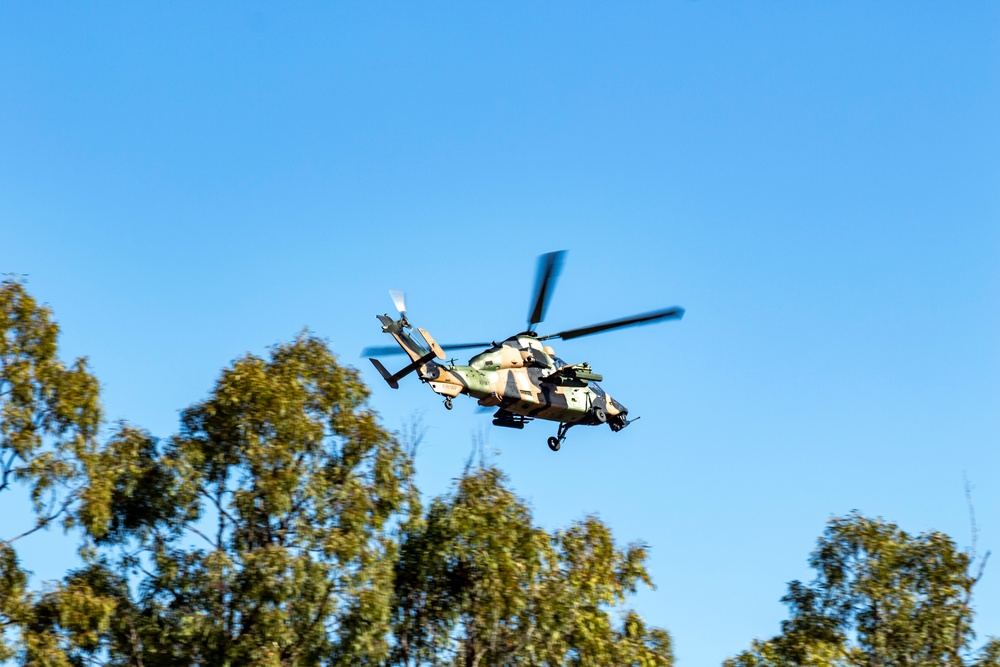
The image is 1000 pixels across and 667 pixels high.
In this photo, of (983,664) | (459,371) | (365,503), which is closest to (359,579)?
(365,503)

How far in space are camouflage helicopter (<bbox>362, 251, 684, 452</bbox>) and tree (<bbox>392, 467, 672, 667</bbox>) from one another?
2.30 m

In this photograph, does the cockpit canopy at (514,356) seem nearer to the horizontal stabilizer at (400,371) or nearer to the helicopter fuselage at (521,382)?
the helicopter fuselage at (521,382)

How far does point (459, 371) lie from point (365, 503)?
12.2 feet

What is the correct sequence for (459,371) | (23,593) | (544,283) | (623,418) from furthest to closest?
(623,418), (544,283), (459,371), (23,593)

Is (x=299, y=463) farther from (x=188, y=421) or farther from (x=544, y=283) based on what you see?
(x=544, y=283)

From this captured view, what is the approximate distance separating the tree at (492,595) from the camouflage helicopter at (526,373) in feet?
7.54

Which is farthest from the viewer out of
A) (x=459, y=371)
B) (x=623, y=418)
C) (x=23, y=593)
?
(x=623, y=418)

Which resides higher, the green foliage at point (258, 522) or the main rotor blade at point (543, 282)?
the main rotor blade at point (543, 282)

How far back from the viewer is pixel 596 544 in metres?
37.8

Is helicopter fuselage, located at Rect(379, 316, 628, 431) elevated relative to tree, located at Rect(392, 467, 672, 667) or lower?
elevated

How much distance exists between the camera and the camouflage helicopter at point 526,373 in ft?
107

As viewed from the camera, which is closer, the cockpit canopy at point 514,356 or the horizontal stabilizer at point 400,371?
the horizontal stabilizer at point 400,371

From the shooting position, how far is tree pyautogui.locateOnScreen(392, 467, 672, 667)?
34.4 metres

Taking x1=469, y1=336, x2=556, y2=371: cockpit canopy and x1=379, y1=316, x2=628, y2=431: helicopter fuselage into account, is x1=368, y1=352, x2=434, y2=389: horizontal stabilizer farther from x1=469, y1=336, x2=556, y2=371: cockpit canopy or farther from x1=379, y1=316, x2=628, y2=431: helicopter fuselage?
x1=469, y1=336, x2=556, y2=371: cockpit canopy
